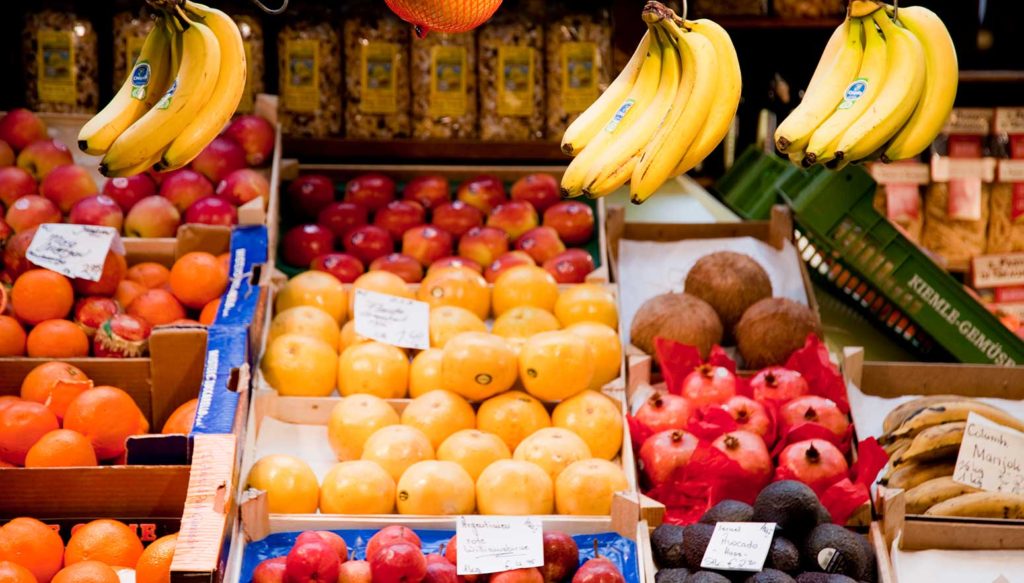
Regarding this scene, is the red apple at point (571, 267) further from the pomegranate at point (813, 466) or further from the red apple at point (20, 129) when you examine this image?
the red apple at point (20, 129)

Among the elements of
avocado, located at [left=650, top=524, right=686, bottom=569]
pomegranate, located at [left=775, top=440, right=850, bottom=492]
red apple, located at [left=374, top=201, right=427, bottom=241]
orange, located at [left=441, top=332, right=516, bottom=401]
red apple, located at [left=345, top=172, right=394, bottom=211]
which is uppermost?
red apple, located at [left=345, top=172, right=394, bottom=211]

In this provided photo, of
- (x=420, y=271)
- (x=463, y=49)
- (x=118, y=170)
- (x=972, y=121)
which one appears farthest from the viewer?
(x=972, y=121)

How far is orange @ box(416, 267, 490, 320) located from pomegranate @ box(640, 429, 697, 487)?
0.79m

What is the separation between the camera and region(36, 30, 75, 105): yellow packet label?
405cm

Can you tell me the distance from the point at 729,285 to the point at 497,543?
144 cm

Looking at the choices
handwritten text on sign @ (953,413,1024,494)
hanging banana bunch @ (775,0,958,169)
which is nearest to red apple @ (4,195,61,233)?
hanging banana bunch @ (775,0,958,169)

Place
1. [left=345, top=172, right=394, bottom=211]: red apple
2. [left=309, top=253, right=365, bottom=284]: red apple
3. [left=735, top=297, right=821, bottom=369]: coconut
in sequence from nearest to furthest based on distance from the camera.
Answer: [left=735, top=297, right=821, bottom=369]: coconut
[left=309, top=253, right=365, bottom=284]: red apple
[left=345, top=172, right=394, bottom=211]: red apple

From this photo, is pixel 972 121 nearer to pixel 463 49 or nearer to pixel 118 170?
pixel 463 49

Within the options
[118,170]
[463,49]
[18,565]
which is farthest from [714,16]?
[18,565]

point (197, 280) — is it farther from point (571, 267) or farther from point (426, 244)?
point (571, 267)

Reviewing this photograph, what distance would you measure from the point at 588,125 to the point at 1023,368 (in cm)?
198

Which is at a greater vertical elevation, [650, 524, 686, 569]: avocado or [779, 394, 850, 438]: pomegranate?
[779, 394, 850, 438]: pomegranate

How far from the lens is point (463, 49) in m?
4.19

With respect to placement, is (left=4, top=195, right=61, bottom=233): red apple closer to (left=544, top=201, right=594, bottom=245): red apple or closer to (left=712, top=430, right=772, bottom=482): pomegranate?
(left=544, top=201, right=594, bottom=245): red apple
